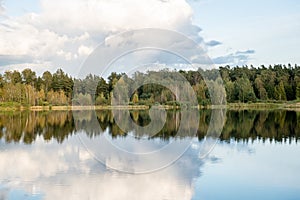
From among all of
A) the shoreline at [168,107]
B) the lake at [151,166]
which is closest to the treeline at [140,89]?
the shoreline at [168,107]

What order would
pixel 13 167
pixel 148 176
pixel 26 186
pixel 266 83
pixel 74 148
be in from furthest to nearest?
pixel 266 83
pixel 74 148
pixel 13 167
pixel 148 176
pixel 26 186

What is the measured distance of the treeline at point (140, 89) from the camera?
137 ft

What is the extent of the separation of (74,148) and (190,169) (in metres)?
5.52

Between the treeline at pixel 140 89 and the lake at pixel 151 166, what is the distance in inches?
853

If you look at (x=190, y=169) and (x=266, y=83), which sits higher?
(x=266, y=83)

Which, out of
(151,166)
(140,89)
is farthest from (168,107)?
(151,166)

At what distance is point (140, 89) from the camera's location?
40.0 metres

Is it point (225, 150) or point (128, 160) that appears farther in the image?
point (225, 150)

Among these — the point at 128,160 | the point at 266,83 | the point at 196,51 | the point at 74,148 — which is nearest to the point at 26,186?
the point at 128,160

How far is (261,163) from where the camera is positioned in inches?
441

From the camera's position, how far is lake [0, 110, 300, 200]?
8133 millimetres

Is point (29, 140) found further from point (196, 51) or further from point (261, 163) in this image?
point (261, 163)

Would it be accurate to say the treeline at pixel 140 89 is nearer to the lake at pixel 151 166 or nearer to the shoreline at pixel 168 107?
the shoreline at pixel 168 107

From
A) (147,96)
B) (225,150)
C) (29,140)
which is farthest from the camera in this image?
(147,96)
